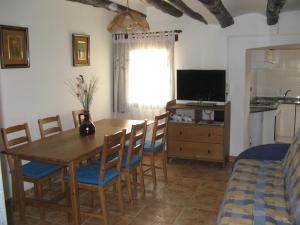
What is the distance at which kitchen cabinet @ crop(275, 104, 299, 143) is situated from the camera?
20.4 ft

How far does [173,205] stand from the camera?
12.1ft

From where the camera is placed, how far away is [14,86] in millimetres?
3725

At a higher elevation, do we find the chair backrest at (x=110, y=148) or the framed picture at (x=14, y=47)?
the framed picture at (x=14, y=47)

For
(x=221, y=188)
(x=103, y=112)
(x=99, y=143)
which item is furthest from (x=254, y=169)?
(x=103, y=112)

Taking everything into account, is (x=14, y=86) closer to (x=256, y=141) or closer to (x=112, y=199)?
(x=112, y=199)

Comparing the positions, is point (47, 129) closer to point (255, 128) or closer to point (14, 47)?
point (14, 47)

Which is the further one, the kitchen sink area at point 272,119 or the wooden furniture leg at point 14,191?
the kitchen sink area at point 272,119

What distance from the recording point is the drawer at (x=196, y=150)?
16.0 feet

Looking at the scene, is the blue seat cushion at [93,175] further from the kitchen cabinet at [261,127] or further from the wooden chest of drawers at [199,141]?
the kitchen cabinet at [261,127]

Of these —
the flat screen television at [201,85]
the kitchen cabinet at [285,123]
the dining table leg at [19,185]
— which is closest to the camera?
the dining table leg at [19,185]

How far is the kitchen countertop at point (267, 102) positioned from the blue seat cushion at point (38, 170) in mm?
3676

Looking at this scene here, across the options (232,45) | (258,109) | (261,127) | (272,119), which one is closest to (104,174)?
(232,45)

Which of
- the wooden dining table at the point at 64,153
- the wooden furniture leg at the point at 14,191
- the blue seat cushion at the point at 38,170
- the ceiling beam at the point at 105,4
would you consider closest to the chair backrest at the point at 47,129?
the wooden dining table at the point at 64,153

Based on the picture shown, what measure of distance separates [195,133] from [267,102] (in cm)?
218
